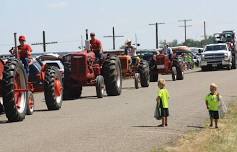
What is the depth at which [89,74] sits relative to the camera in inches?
924

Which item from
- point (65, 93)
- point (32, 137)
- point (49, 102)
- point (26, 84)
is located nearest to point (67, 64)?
point (65, 93)

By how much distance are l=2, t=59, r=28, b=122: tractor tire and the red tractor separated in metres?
6.31

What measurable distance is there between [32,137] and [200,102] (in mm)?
8827

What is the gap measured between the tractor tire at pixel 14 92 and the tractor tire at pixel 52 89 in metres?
1.51

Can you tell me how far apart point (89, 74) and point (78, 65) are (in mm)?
527

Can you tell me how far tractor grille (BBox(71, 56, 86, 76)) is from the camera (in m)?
23.3

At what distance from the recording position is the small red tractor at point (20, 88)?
51.0 feet

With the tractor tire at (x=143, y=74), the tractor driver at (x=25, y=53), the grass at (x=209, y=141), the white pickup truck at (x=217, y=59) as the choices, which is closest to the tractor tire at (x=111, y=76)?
the tractor tire at (x=143, y=74)

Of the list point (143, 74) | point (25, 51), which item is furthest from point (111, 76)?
point (25, 51)

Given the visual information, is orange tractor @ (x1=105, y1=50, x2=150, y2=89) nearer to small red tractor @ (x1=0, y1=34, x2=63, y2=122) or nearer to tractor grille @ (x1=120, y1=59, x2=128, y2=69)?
tractor grille @ (x1=120, y1=59, x2=128, y2=69)

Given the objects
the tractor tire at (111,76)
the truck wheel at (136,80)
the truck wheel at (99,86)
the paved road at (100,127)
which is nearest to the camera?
the paved road at (100,127)

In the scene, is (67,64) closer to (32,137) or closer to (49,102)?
(49,102)


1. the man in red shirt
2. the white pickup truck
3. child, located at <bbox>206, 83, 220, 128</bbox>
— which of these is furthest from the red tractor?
the white pickup truck

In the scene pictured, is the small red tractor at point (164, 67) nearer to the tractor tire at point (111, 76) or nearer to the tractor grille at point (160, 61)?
the tractor grille at point (160, 61)
